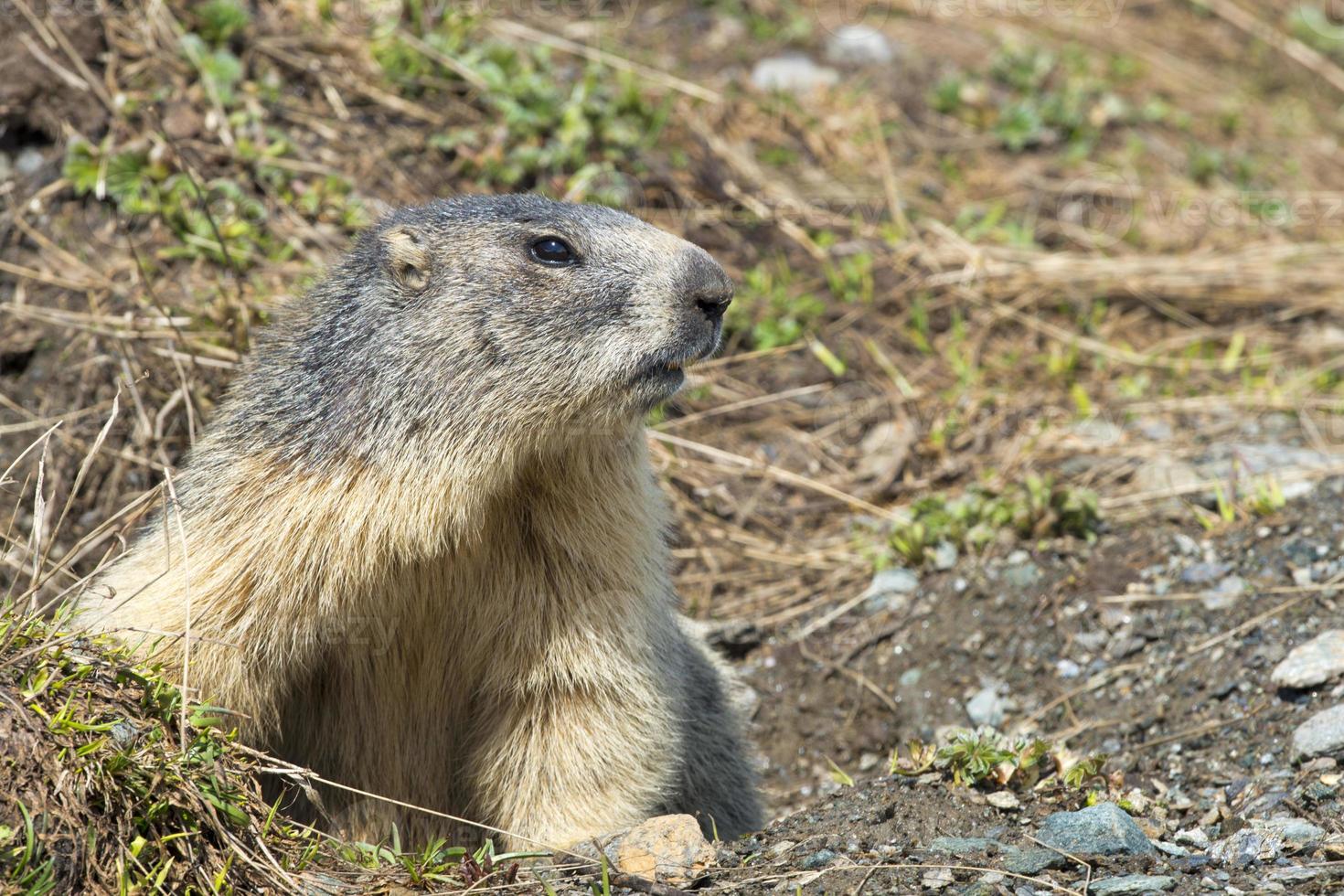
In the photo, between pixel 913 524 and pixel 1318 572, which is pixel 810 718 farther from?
pixel 1318 572

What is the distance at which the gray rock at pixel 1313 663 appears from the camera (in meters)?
5.66

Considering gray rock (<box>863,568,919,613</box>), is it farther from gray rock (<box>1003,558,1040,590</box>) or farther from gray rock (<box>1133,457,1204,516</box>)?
gray rock (<box>1133,457,1204,516</box>)

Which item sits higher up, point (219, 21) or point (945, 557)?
point (219, 21)

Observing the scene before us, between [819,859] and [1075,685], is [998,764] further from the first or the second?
[1075,685]

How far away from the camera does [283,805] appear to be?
16.1 feet

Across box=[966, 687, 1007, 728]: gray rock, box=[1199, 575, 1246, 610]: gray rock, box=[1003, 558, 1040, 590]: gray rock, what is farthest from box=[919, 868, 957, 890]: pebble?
box=[1003, 558, 1040, 590]: gray rock

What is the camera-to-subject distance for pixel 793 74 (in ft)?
36.8

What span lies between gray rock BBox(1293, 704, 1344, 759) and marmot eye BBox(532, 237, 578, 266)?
3445 mm

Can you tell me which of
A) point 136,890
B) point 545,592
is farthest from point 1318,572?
point 136,890

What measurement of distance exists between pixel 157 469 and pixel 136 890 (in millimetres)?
3676

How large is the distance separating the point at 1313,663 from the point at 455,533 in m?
3.66

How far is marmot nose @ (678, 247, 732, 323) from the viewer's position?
4.71 m

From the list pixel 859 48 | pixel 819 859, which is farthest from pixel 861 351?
pixel 819 859

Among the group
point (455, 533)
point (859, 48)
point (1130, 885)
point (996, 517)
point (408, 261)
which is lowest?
point (996, 517)
